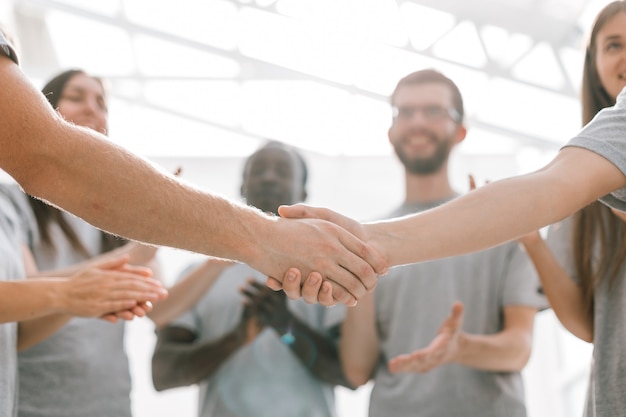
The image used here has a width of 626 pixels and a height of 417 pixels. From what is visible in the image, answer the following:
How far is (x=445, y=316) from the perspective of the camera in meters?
1.82

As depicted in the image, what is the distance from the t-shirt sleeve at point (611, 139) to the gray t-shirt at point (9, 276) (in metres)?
1.04

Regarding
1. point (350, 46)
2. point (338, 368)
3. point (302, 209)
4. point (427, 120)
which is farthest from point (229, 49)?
point (302, 209)

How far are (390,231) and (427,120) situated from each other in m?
0.85

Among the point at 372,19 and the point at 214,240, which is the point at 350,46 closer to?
the point at 372,19

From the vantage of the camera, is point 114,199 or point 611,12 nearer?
point 114,199

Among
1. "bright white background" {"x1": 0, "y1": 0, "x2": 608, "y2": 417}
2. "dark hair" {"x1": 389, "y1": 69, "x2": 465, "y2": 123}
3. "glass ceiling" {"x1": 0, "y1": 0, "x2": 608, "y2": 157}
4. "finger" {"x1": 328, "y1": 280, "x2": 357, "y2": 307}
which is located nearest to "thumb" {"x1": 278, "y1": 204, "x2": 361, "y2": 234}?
"finger" {"x1": 328, "y1": 280, "x2": 357, "y2": 307}

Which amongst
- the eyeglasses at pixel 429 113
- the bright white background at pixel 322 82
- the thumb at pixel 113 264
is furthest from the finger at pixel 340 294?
the bright white background at pixel 322 82

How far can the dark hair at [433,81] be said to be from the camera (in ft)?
7.07

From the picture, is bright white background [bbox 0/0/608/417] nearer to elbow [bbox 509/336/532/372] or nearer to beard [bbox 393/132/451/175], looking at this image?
beard [bbox 393/132/451/175]

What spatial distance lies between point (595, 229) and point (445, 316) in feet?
1.73

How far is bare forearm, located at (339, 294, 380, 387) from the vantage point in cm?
183

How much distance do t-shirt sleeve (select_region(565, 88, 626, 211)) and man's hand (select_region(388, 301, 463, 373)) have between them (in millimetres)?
519

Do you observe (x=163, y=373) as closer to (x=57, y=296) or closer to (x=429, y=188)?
(x=57, y=296)

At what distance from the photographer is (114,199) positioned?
1.05m
